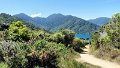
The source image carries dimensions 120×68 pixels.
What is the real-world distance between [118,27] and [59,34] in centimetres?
887

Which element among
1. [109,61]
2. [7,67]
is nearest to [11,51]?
[7,67]

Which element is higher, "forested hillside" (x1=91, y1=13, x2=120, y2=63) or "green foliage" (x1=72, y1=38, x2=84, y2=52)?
"forested hillside" (x1=91, y1=13, x2=120, y2=63)

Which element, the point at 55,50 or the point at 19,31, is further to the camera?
the point at 19,31

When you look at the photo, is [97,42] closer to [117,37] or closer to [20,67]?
[117,37]

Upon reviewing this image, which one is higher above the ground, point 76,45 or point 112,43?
point 112,43

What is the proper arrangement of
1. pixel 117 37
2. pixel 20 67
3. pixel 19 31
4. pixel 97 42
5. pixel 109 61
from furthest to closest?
pixel 97 42 → pixel 19 31 → pixel 117 37 → pixel 109 61 → pixel 20 67

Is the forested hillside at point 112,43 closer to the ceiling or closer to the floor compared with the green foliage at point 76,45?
closer to the ceiling

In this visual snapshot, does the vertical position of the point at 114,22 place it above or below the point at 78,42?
above

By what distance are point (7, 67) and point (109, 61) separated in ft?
39.7

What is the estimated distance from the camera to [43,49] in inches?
530

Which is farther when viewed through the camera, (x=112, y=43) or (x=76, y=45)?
(x=76, y=45)

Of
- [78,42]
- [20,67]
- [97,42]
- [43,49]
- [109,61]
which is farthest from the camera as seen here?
[78,42]

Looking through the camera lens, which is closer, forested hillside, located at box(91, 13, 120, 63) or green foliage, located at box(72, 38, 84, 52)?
forested hillside, located at box(91, 13, 120, 63)

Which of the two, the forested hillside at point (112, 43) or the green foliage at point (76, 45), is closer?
the forested hillside at point (112, 43)
